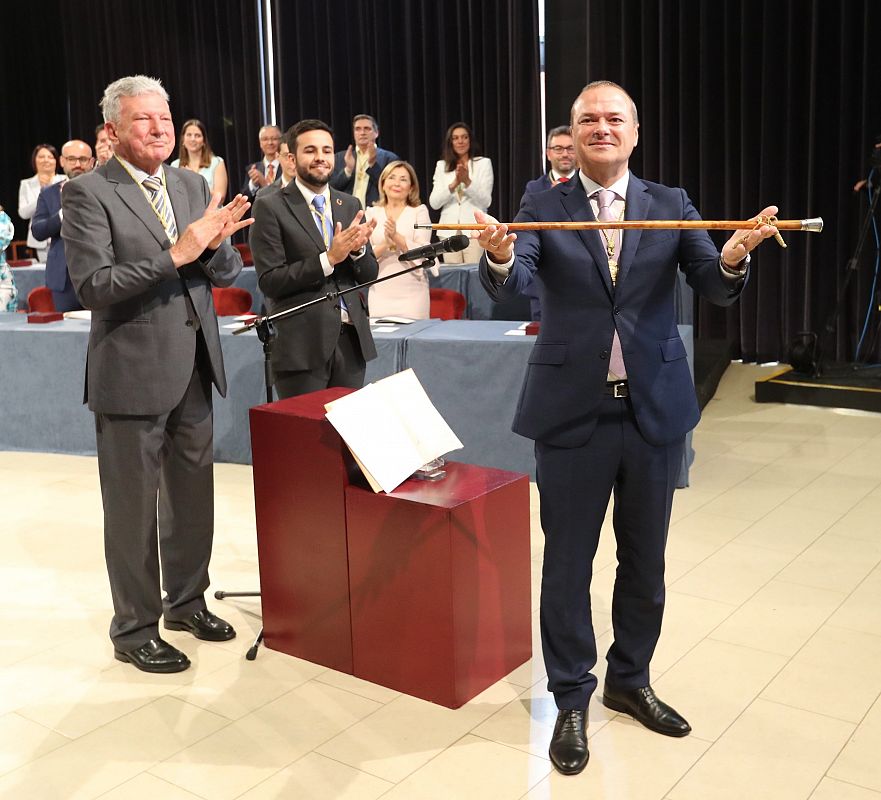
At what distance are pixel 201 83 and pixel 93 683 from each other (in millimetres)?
9096

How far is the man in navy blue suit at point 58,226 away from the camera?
6.23m

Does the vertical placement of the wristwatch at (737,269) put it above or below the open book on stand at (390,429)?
above

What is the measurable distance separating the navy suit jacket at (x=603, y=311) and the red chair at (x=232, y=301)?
4.55 meters

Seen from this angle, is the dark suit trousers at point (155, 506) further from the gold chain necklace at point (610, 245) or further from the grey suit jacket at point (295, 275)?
the gold chain necklace at point (610, 245)

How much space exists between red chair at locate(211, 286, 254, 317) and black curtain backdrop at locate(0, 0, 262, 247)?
14.7ft

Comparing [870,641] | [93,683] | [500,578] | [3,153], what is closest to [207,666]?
[93,683]

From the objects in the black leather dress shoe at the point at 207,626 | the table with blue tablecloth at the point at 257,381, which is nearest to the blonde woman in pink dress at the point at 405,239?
the table with blue tablecloth at the point at 257,381

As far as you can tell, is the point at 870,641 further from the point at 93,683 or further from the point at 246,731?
the point at 93,683

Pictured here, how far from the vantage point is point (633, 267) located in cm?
247

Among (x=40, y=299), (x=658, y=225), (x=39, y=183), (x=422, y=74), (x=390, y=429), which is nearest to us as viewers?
(x=658, y=225)

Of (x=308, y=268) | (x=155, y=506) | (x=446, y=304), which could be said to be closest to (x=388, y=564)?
(x=155, y=506)

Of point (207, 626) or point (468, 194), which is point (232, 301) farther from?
point (207, 626)

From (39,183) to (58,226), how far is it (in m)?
2.45

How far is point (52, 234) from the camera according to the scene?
22.5 ft
